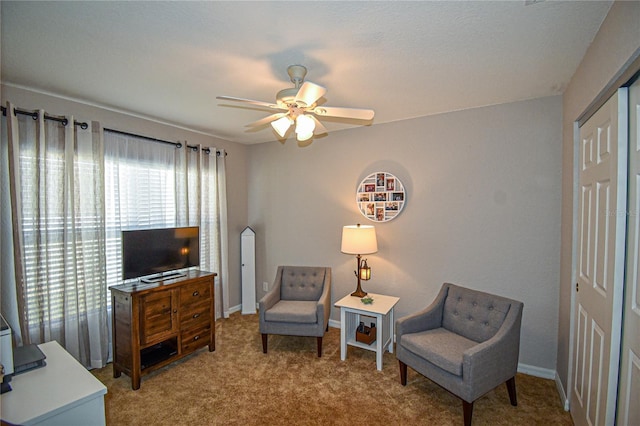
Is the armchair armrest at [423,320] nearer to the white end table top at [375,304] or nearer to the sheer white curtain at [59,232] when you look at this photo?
the white end table top at [375,304]

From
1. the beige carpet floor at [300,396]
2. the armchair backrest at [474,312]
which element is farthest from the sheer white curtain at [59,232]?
the armchair backrest at [474,312]

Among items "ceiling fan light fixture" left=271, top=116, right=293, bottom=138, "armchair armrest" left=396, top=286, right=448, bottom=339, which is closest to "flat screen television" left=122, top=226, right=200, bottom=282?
"ceiling fan light fixture" left=271, top=116, right=293, bottom=138

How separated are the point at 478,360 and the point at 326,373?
4.43ft

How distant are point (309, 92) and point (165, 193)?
99.9 inches

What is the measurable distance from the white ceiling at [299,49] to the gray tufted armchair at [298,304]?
2.02 meters

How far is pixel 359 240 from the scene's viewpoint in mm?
3209

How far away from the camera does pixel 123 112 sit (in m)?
3.15

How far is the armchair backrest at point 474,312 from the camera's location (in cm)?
244

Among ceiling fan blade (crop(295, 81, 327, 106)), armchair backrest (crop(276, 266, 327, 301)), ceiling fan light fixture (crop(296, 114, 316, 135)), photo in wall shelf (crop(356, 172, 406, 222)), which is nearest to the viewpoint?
ceiling fan blade (crop(295, 81, 327, 106))

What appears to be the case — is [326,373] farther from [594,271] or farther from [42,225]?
[42,225]

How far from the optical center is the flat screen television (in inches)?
113

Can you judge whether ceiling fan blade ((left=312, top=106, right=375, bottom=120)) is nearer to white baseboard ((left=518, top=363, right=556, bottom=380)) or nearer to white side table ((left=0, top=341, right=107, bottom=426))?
white side table ((left=0, top=341, right=107, bottom=426))

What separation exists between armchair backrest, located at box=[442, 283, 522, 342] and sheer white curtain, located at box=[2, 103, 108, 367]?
3290 mm

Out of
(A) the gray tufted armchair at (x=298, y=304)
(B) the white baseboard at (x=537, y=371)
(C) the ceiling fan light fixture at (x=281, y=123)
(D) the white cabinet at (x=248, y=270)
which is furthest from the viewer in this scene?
(D) the white cabinet at (x=248, y=270)
